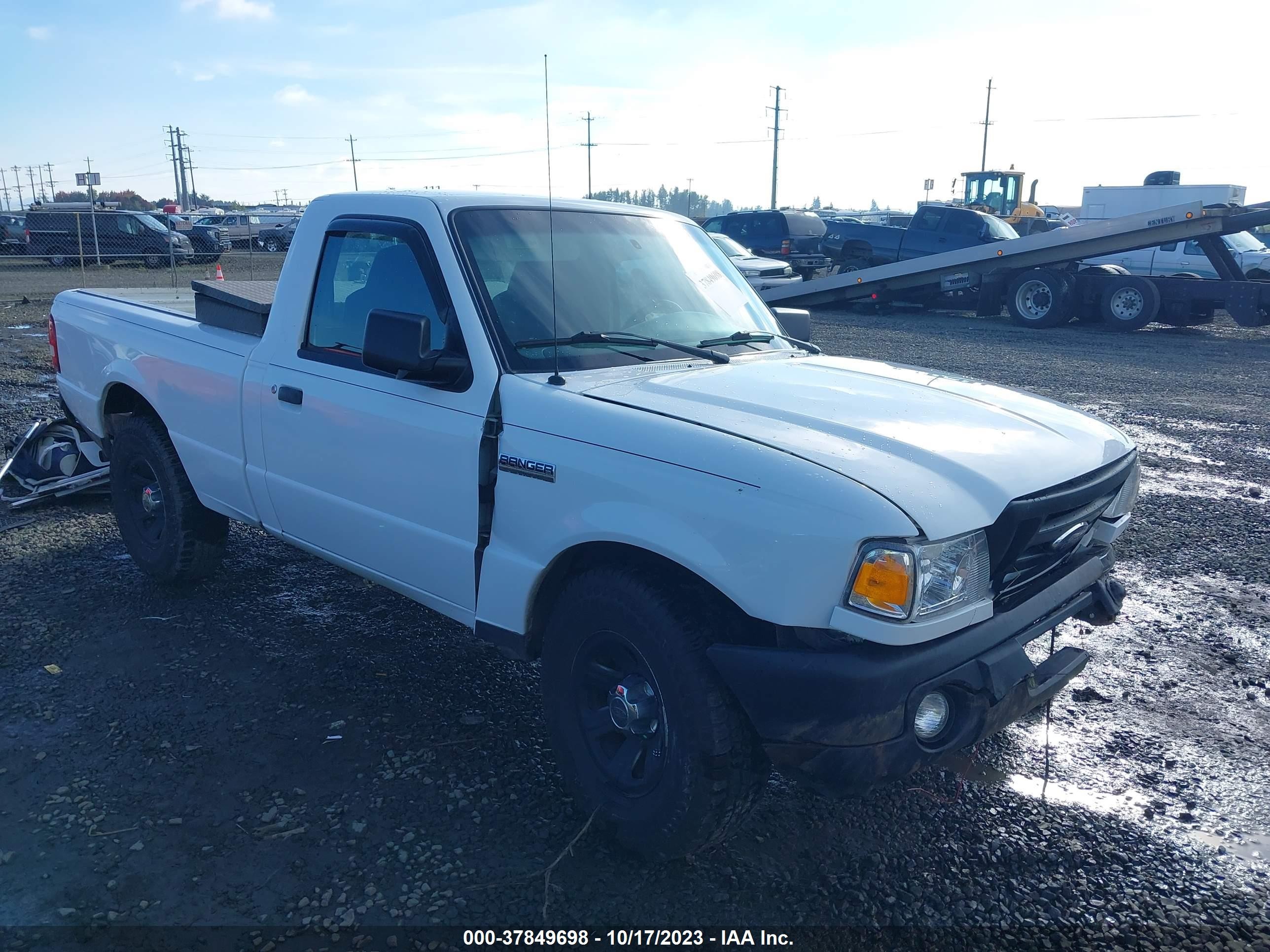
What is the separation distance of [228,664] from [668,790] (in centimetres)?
237

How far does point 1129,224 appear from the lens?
52.4ft

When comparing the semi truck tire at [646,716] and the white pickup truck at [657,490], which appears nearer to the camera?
the white pickup truck at [657,490]

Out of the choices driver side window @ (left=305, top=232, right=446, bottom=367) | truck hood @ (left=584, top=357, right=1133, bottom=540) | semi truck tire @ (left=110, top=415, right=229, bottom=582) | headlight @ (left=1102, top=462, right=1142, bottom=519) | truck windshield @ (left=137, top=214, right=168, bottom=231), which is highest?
truck windshield @ (left=137, top=214, right=168, bottom=231)

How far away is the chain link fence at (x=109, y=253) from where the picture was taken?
24.7 meters

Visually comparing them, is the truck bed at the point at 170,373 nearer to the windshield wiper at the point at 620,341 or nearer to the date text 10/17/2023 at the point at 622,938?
the windshield wiper at the point at 620,341

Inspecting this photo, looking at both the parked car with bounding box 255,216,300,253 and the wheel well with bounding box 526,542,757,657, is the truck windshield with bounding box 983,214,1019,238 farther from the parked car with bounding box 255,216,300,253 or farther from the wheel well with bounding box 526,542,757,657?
the parked car with bounding box 255,216,300,253

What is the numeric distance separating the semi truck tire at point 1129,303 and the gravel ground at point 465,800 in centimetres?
1362

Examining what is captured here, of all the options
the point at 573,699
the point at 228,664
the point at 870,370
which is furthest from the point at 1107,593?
the point at 228,664

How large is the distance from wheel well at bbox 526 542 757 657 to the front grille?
0.67 m

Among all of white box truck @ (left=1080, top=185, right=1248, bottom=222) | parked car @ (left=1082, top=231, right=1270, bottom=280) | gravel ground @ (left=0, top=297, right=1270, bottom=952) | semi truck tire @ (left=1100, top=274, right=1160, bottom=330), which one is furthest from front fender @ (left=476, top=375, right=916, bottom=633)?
white box truck @ (left=1080, top=185, right=1248, bottom=222)

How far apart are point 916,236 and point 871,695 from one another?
2117 centimetres

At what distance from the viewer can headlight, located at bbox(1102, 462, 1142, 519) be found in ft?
11.0

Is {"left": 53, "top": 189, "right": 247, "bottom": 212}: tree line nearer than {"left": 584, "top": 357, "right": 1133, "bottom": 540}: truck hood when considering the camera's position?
No

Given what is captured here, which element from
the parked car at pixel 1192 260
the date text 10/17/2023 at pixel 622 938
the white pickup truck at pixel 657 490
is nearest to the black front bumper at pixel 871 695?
the white pickup truck at pixel 657 490
